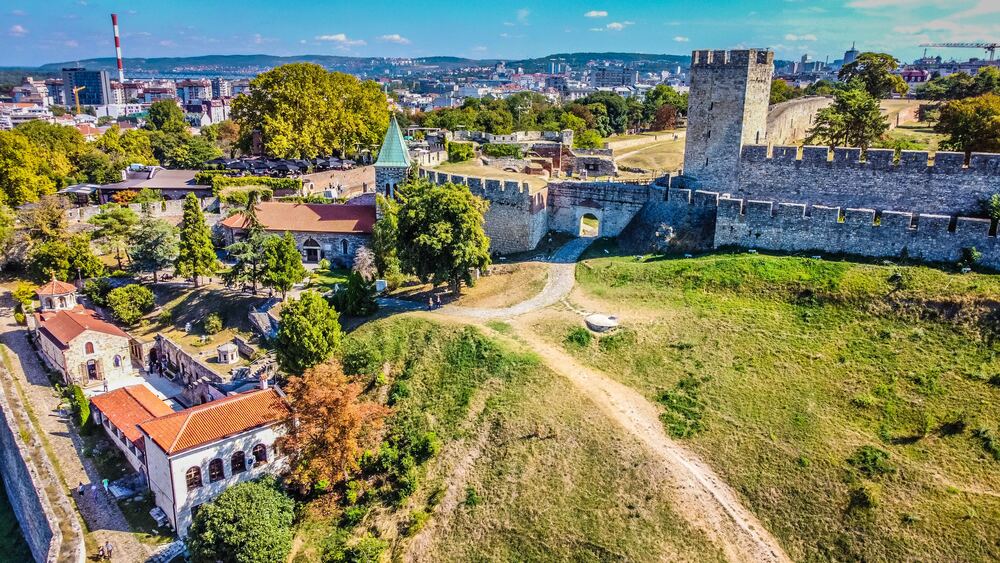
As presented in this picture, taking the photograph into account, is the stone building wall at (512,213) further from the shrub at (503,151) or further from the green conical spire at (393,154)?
the shrub at (503,151)

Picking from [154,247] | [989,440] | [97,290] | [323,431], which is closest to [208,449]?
[323,431]

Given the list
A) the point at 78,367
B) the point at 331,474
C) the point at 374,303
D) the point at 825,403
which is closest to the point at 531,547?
the point at 331,474

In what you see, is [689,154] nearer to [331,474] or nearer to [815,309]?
[815,309]

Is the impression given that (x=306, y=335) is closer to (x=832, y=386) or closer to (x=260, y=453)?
(x=260, y=453)

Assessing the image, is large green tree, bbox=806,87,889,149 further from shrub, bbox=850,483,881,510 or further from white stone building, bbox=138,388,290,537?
white stone building, bbox=138,388,290,537

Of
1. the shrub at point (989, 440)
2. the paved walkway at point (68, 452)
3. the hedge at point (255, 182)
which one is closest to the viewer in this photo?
the shrub at point (989, 440)

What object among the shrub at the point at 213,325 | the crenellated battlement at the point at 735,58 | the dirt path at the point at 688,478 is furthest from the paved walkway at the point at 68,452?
the crenellated battlement at the point at 735,58
